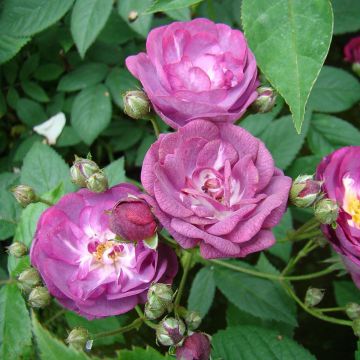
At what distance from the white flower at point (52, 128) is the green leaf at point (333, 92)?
613 millimetres

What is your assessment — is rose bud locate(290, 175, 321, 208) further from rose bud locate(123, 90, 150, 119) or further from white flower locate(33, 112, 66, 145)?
white flower locate(33, 112, 66, 145)

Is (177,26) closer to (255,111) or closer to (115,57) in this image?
(255,111)

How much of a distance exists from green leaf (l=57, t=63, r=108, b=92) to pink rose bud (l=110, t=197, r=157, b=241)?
0.69 meters

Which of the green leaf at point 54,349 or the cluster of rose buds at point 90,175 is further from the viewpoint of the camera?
the cluster of rose buds at point 90,175

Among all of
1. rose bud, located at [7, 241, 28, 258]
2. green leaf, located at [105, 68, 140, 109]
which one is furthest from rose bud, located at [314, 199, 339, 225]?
green leaf, located at [105, 68, 140, 109]

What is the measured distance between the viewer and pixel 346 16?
4.21 feet

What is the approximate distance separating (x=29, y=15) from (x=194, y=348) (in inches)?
31.2

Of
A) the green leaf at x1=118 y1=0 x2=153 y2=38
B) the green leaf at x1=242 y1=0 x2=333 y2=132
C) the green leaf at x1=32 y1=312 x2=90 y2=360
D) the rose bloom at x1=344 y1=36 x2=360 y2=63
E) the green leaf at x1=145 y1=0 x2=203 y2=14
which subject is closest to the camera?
the green leaf at x1=32 y1=312 x2=90 y2=360

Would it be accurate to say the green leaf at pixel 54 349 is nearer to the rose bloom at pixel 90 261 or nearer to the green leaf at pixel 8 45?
the rose bloom at pixel 90 261

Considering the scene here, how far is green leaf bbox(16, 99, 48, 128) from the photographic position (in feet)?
4.36

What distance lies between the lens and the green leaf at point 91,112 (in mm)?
1225

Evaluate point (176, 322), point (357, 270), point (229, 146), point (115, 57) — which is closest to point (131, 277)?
point (176, 322)

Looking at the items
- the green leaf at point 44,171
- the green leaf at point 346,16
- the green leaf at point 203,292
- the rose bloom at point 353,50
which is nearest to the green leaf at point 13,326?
the green leaf at point 44,171

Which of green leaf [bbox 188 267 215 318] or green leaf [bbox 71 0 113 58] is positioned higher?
green leaf [bbox 71 0 113 58]
